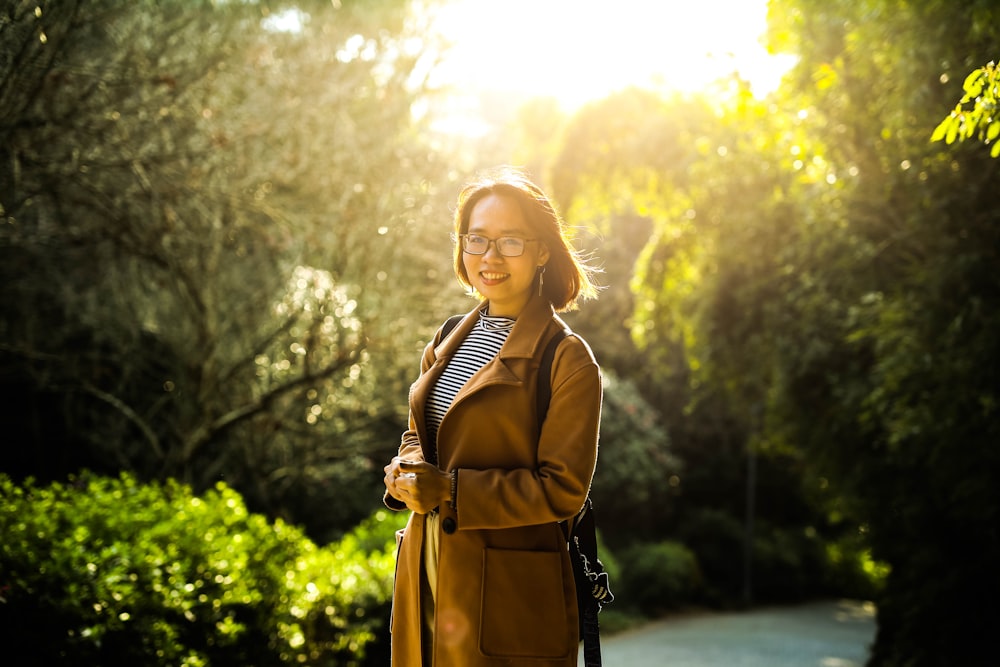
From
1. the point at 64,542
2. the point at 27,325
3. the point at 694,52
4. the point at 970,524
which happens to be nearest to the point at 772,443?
the point at 970,524

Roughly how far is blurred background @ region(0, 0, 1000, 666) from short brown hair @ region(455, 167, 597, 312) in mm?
1384

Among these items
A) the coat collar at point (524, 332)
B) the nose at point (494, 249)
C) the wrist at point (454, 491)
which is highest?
the nose at point (494, 249)

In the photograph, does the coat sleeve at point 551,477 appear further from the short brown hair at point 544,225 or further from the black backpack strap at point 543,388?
the short brown hair at point 544,225

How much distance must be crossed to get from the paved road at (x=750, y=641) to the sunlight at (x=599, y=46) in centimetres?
646

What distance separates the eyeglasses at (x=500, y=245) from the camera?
2393 millimetres

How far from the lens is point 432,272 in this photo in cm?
915

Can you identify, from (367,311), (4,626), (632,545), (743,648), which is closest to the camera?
(4,626)

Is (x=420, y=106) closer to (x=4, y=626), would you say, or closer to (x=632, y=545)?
(x=632, y=545)

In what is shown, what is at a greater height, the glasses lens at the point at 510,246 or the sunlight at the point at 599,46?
the sunlight at the point at 599,46

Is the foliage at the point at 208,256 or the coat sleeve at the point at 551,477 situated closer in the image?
the coat sleeve at the point at 551,477

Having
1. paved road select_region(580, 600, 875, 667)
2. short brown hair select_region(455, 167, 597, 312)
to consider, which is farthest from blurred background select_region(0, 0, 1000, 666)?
short brown hair select_region(455, 167, 597, 312)

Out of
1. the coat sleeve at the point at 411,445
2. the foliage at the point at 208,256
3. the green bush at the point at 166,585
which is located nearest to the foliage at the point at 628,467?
the foliage at the point at 208,256

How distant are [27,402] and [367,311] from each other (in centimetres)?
405

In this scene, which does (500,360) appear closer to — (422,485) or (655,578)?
(422,485)
